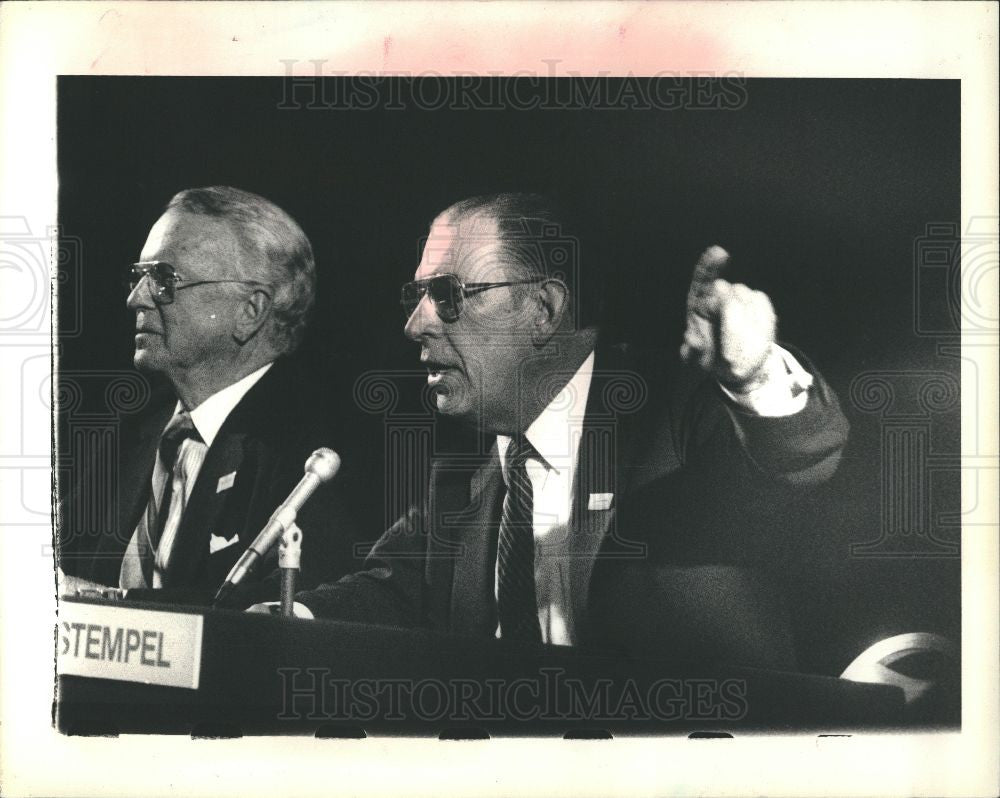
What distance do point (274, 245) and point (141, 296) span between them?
0.35 m

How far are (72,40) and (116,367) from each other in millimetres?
822

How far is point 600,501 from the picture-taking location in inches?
93.5

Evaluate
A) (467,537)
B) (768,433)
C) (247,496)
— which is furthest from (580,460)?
(247,496)

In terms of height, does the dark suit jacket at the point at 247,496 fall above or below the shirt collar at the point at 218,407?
below

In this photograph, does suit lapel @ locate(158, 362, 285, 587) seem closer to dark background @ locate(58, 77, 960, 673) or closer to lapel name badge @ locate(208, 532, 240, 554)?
lapel name badge @ locate(208, 532, 240, 554)

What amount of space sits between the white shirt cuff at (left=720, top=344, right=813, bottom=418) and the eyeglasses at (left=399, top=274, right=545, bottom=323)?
592mm

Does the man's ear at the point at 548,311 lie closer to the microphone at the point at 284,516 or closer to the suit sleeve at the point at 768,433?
the suit sleeve at the point at 768,433

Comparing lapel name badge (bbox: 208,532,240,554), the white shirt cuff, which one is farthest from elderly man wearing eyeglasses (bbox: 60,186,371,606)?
the white shirt cuff

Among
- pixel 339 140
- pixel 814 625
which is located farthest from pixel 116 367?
pixel 814 625

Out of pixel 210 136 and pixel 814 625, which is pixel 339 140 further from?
pixel 814 625

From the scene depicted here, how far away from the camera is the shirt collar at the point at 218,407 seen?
2424 millimetres

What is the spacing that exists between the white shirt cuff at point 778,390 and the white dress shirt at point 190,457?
3.93 ft

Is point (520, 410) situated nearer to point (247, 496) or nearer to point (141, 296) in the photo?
point (247, 496)

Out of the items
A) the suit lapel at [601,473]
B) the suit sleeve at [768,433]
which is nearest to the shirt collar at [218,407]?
the suit lapel at [601,473]
